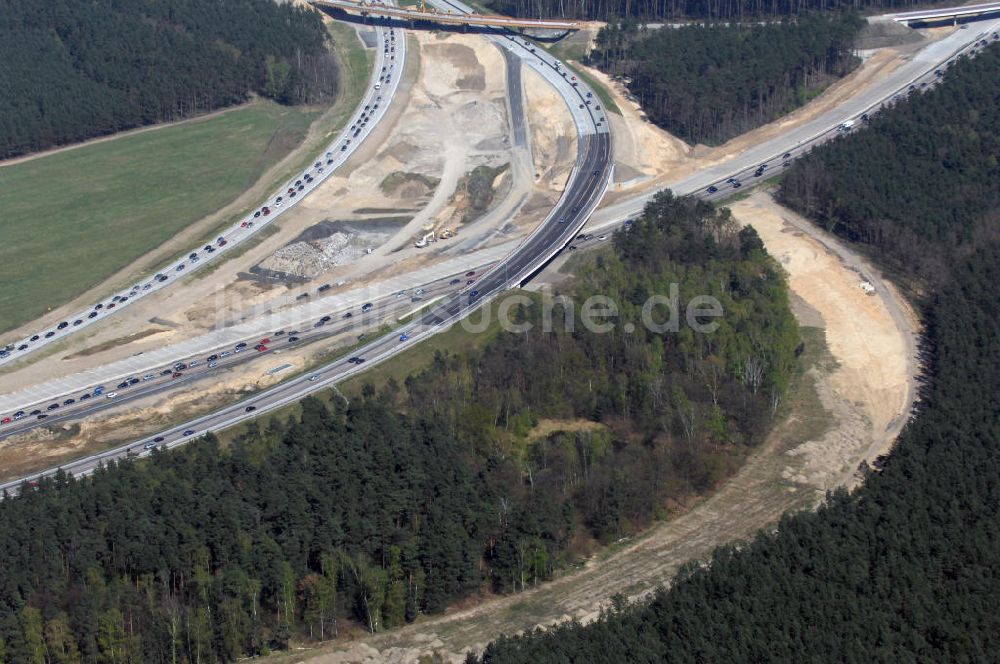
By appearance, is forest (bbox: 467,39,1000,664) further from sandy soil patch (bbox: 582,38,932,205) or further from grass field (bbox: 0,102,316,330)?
grass field (bbox: 0,102,316,330)

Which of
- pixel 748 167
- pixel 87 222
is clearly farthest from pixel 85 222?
pixel 748 167

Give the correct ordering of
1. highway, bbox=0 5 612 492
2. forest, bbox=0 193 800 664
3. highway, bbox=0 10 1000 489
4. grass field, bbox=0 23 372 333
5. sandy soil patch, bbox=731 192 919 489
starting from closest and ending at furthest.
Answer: forest, bbox=0 193 800 664 → sandy soil patch, bbox=731 192 919 489 → highway, bbox=0 5 612 492 → highway, bbox=0 10 1000 489 → grass field, bbox=0 23 372 333

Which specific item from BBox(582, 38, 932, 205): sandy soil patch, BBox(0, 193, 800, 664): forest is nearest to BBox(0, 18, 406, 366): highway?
BBox(0, 193, 800, 664): forest

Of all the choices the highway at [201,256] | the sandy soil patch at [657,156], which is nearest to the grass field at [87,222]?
the highway at [201,256]

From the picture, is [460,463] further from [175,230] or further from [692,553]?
[175,230]

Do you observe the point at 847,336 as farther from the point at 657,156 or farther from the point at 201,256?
the point at 201,256

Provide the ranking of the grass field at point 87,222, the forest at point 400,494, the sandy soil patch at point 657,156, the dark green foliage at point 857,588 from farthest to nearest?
the sandy soil patch at point 657,156 < the grass field at point 87,222 < the forest at point 400,494 < the dark green foliage at point 857,588

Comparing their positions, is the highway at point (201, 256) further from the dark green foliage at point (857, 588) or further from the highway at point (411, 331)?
the dark green foliage at point (857, 588)
